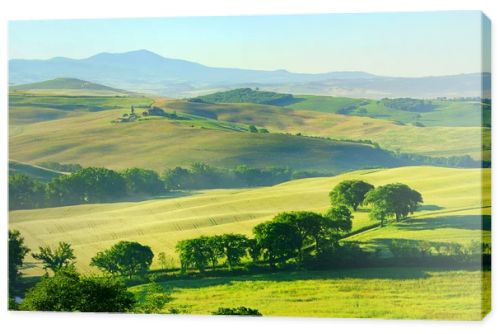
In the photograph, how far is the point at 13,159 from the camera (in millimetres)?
16797

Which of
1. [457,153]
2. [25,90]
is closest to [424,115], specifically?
[457,153]

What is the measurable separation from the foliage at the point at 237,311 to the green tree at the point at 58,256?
239cm

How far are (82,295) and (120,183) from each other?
1.81m

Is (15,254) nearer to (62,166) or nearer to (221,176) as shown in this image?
(62,166)

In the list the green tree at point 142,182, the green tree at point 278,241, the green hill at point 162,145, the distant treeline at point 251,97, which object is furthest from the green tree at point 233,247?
the distant treeline at point 251,97

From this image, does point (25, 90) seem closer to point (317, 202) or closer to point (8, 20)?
point (8, 20)

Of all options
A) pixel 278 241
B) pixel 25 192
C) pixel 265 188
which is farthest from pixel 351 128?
pixel 25 192

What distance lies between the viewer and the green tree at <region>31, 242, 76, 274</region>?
53.8ft

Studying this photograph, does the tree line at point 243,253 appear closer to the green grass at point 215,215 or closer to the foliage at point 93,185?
the green grass at point 215,215

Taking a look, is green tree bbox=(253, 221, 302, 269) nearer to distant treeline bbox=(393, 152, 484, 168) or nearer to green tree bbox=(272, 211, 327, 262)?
green tree bbox=(272, 211, 327, 262)

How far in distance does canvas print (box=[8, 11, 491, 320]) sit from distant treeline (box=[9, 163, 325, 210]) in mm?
25

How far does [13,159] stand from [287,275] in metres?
4.51

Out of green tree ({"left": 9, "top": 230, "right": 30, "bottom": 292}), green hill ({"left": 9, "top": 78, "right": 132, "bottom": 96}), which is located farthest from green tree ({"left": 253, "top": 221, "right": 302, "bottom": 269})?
green tree ({"left": 9, "top": 230, "right": 30, "bottom": 292})

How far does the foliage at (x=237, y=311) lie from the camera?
15469mm
